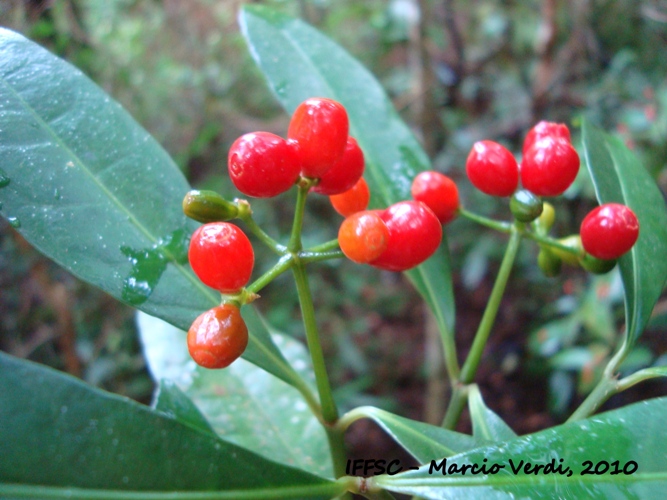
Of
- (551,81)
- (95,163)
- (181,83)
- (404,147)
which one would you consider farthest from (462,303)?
(95,163)

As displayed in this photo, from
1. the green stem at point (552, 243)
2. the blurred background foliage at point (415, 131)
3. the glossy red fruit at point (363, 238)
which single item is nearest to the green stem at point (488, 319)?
the green stem at point (552, 243)

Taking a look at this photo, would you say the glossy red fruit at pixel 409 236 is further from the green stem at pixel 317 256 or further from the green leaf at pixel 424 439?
the green leaf at pixel 424 439

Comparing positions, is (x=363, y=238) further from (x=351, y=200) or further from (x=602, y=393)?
(x=602, y=393)

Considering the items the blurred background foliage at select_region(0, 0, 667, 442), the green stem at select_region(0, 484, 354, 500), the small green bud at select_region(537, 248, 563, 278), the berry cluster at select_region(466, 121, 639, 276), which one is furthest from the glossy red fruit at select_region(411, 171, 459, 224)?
the blurred background foliage at select_region(0, 0, 667, 442)

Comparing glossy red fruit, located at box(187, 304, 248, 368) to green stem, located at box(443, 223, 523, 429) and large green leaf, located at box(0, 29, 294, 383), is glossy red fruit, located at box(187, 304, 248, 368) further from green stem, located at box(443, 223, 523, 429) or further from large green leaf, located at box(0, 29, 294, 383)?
green stem, located at box(443, 223, 523, 429)

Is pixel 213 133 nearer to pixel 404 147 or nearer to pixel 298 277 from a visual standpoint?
pixel 404 147
